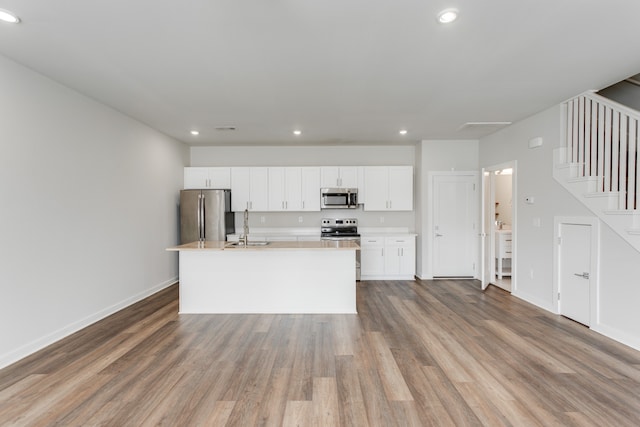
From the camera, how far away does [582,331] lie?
335 centimetres

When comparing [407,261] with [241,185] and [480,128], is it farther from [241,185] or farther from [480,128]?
[241,185]

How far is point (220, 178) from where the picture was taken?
19.6 feet

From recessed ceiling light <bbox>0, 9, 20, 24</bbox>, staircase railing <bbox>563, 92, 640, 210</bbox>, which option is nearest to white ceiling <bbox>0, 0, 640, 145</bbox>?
recessed ceiling light <bbox>0, 9, 20, 24</bbox>

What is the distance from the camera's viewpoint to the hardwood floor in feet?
6.61

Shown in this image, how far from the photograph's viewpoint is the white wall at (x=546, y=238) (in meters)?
3.07

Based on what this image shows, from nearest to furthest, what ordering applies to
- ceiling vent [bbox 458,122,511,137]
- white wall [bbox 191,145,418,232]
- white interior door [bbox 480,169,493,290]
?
ceiling vent [bbox 458,122,511,137] → white interior door [bbox 480,169,493,290] → white wall [bbox 191,145,418,232]

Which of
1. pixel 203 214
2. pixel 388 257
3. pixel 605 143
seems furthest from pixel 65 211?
pixel 605 143

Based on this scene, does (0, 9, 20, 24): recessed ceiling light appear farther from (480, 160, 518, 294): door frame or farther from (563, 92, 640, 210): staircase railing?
(480, 160, 518, 294): door frame

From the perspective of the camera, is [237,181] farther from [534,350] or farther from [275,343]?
[534,350]

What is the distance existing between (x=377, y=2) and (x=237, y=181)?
4521mm

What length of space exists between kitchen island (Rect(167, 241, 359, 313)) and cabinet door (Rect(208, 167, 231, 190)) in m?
2.21

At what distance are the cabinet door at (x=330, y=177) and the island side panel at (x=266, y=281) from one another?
7.33 feet

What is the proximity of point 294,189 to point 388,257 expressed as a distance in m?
2.23

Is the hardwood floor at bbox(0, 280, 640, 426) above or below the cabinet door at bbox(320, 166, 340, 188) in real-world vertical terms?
below
